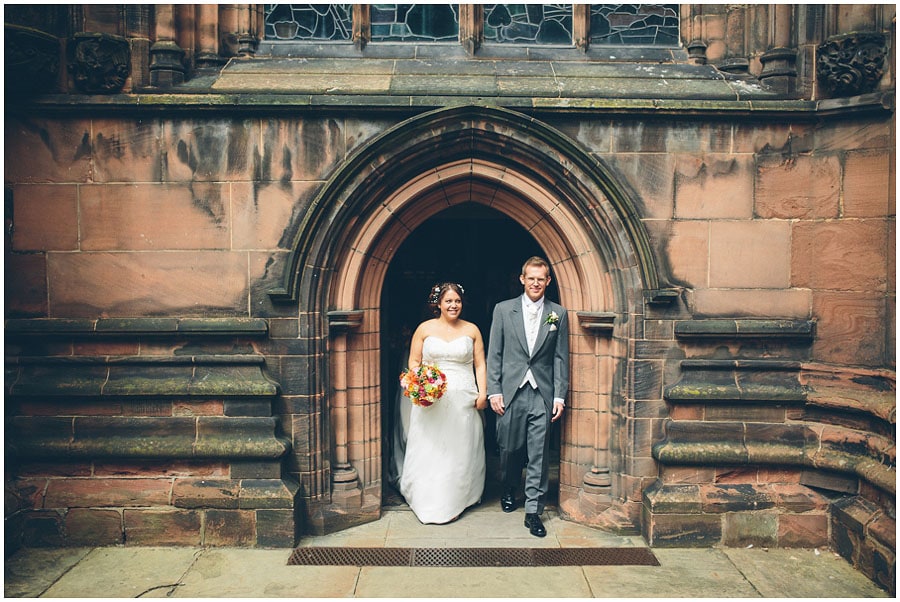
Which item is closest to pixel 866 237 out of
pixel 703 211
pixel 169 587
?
pixel 703 211

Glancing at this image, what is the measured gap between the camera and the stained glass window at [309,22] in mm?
5871

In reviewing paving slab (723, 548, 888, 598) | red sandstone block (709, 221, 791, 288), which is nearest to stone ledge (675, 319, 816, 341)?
red sandstone block (709, 221, 791, 288)

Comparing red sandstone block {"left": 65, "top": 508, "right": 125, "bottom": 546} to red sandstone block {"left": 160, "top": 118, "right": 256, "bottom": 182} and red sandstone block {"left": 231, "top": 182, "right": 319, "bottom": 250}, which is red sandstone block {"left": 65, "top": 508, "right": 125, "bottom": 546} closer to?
red sandstone block {"left": 231, "top": 182, "right": 319, "bottom": 250}

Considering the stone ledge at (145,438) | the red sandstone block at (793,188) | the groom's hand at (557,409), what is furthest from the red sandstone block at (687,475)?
the stone ledge at (145,438)

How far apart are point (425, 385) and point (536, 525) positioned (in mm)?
1385

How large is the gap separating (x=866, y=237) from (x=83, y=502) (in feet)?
20.0

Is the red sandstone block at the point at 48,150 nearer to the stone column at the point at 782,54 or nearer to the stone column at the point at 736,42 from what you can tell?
the stone column at the point at 736,42

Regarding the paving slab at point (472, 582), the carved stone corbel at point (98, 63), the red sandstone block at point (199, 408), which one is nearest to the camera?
the paving slab at point (472, 582)

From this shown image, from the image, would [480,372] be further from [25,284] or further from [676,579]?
[25,284]

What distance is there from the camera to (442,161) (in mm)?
5398

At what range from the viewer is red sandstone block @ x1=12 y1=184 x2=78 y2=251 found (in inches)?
205

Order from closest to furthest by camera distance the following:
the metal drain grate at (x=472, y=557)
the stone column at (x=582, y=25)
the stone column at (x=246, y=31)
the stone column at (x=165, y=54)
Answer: the metal drain grate at (x=472, y=557), the stone column at (x=165, y=54), the stone column at (x=246, y=31), the stone column at (x=582, y=25)

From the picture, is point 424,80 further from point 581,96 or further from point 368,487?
point 368,487

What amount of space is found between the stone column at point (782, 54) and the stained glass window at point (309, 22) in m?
3.42
